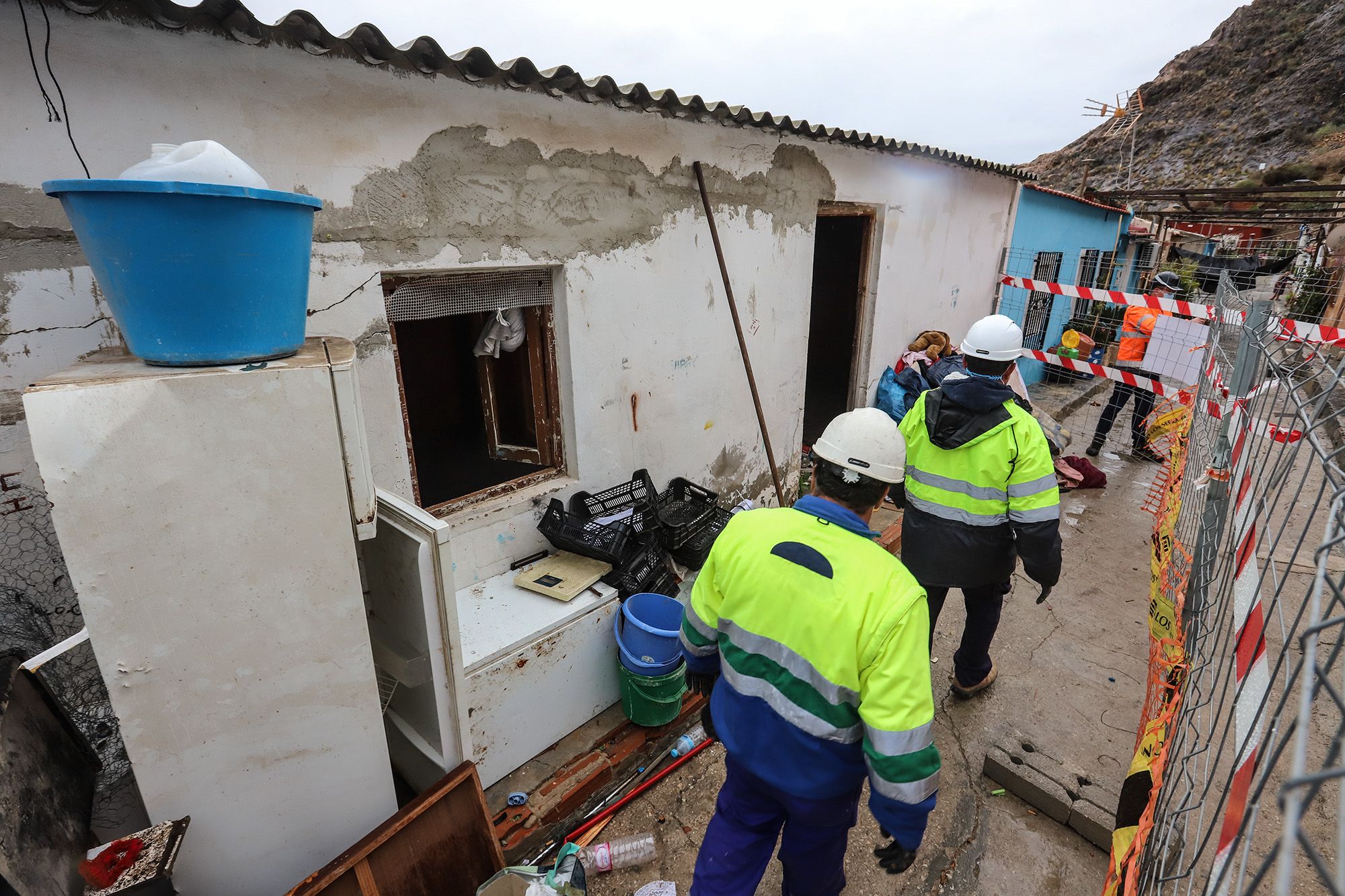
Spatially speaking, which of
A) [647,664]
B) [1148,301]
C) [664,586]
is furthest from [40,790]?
[1148,301]

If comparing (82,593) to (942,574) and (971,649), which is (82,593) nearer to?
(942,574)

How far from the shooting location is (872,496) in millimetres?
1995

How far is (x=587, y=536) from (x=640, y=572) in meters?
0.39

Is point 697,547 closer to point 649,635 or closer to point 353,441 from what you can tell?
point 649,635

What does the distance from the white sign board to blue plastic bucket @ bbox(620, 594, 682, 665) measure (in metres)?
6.35

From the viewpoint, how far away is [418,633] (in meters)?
2.34

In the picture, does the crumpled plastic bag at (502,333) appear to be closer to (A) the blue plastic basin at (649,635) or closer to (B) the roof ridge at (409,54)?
(B) the roof ridge at (409,54)

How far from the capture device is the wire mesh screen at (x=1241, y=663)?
38.6 inches

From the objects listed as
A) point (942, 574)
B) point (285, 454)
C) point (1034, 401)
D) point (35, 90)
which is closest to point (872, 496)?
point (942, 574)

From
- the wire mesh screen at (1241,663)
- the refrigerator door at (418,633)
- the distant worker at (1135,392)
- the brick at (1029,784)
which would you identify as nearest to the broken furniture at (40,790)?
the refrigerator door at (418,633)

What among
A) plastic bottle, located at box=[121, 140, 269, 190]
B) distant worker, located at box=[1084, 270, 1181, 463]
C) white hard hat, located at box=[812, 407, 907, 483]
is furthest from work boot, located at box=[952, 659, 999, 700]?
distant worker, located at box=[1084, 270, 1181, 463]

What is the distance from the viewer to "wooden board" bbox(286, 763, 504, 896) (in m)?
2.09

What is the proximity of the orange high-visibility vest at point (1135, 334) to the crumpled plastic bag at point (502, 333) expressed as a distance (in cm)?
Answer: 665

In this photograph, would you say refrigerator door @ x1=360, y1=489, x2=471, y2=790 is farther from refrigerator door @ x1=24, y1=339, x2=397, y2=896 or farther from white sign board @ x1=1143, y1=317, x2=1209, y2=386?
white sign board @ x1=1143, y1=317, x2=1209, y2=386
